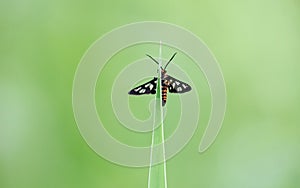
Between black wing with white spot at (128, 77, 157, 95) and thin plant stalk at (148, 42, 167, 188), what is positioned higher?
black wing with white spot at (128, 77, 157, 95)

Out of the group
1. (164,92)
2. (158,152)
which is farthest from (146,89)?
(158,152)

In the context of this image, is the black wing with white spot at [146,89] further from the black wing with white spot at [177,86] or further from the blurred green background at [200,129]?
the blurred green background at [200,129]

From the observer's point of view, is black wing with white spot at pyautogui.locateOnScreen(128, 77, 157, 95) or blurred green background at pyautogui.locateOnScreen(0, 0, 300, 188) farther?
black wing with white spot at pyautogui.locateOnScreen(128, 77, 157, 95)

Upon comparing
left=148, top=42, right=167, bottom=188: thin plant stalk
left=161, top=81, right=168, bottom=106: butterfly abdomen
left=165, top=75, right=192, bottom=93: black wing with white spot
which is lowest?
left=148, top=42, right=167, bottom=188: thin plant stalk

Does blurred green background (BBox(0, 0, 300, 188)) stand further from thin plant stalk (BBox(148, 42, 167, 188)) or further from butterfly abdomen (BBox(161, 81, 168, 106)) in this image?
butterfly abdomen (BBox(161, 81, 168, 106))

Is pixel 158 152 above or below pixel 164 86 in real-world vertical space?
below

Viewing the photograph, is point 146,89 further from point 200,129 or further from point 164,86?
point 200,129

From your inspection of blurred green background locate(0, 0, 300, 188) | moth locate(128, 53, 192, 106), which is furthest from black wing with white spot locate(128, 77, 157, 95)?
blurred green background locate(0, 0, 300, 188)

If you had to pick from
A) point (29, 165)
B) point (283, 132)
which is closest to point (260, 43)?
point (283, 132)
